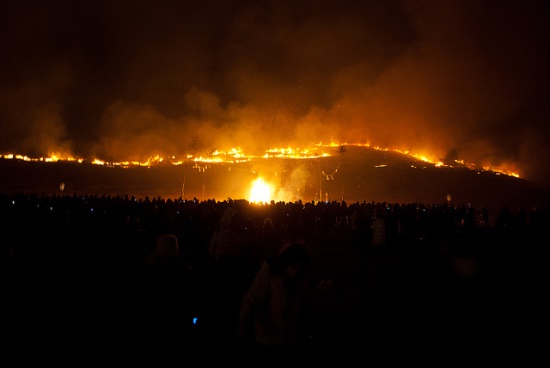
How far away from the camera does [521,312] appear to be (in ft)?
27.1

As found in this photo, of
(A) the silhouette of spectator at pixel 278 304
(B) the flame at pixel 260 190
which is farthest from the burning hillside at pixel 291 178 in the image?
(A) the silhouette of spectator at pixel 278 304

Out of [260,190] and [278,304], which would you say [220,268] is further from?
[260,190]

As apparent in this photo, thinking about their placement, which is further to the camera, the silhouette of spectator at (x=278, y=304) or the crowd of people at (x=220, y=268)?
the silhouette of spectator at (x=278, y=304)

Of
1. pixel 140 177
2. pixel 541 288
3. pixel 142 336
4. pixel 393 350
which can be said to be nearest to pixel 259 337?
pixel 142 336

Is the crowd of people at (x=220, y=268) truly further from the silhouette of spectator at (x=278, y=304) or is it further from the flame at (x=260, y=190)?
the flame at (x=260, y=190)

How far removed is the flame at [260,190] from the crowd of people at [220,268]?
24.9 meters

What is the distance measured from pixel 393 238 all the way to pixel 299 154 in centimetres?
5226

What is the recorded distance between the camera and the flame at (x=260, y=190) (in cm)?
4797

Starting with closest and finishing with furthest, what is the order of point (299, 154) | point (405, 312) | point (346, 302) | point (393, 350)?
point (393, 350)
point (405, 312)
point (346, 302)
point (299, 154)

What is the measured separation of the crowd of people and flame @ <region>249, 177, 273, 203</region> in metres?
24.9

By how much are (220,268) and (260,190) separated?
148 ft

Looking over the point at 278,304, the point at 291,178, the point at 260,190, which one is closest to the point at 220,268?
the point at 278,304

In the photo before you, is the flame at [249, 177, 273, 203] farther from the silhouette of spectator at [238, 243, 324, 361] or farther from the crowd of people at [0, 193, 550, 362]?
the silhouette of spectator at [238, 243, 324, 361]

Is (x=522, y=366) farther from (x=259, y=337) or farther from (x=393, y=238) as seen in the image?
(x=393, y=238)
